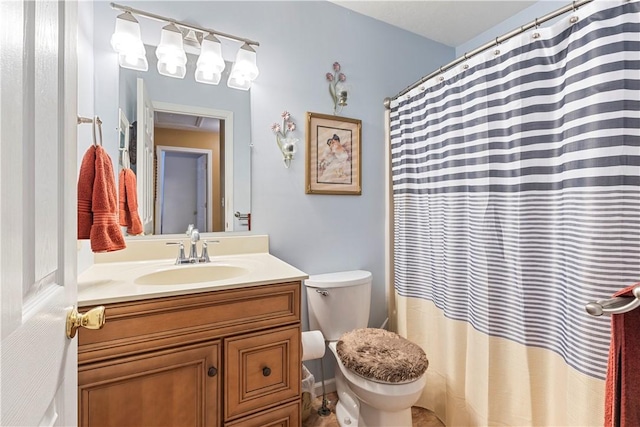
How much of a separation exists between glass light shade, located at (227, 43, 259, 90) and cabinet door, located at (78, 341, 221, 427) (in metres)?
1.27

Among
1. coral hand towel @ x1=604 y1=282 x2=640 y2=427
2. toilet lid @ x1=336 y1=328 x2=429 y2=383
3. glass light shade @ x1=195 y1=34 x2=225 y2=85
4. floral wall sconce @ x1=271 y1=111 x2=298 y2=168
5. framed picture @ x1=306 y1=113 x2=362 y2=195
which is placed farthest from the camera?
framed picture @ x1=306 y1=113 x2=362 y2=195

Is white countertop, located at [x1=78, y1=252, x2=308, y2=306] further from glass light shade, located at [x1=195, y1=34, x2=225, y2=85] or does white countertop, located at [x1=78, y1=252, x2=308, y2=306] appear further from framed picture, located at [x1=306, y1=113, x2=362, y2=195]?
glass light shade, located at [x1=195, y1=34, x2=225, y2=85]

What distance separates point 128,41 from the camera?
1.32 m

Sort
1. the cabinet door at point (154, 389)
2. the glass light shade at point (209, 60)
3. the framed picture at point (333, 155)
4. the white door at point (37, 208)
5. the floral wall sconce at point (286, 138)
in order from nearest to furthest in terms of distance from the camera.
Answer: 1. the white door at point (37, 208)
2. the cabinet door at point (154, 389)
3. the glass light shade at point (209, 60)
4. the floral wall sconce at point (286, 138)
5. the framed picture at point (333, 155)

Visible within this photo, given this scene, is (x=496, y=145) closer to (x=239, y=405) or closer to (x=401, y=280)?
(x=401, y=280)

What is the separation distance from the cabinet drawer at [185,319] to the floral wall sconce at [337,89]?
A: 3.96 feet

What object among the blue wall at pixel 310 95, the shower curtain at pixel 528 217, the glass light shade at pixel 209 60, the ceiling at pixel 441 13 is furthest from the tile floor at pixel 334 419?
the ceiling at pixel 441 13

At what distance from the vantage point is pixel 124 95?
4.56 feet

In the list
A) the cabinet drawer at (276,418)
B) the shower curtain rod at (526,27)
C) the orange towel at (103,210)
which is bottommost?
the cabinet drawer at (276,418)

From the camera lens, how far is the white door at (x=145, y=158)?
1420mm

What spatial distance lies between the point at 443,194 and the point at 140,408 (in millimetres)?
1583

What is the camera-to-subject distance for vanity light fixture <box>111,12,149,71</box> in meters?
1.31

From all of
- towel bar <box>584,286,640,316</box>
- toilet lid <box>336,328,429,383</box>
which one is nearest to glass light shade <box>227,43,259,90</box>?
toilet lid <box>336,328,429,383</box>

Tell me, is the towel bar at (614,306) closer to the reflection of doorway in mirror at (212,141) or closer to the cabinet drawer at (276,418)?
the cabinet drawer at (276,418)
